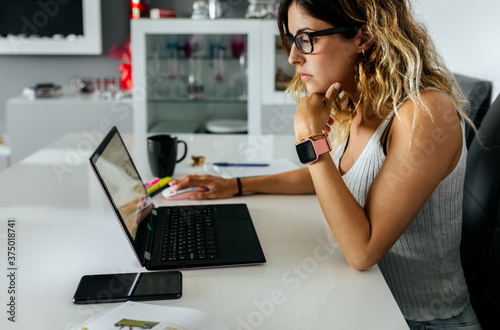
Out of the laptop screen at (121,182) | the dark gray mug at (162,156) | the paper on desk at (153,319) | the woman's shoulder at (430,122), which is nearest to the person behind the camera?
the paper on desk at (153,319)

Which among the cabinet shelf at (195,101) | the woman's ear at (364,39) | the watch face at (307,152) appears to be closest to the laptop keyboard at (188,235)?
the watch face at (307,152)

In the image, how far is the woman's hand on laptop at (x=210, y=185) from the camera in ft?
4.35

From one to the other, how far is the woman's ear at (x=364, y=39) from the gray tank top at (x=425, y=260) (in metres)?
0.19

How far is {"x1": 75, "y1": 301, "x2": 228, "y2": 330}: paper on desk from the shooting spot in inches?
28.0

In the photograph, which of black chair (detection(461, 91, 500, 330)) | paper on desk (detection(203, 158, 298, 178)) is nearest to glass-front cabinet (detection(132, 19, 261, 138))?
paper on desk (detection(203, 158, 298, 178))

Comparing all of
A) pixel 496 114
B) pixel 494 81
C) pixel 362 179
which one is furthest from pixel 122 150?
pixel 494 81

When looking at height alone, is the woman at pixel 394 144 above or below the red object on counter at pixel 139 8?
below

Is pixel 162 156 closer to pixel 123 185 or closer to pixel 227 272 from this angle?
pixel 123 185

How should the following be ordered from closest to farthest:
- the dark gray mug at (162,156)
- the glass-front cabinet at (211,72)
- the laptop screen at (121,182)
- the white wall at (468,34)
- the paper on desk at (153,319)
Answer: the paper on desk at (153,319) < the laptop screen at (121,182) < the dark gray mug at (162,156) < the white wall at (468,34) < the glass-front cabinet at (211,72)

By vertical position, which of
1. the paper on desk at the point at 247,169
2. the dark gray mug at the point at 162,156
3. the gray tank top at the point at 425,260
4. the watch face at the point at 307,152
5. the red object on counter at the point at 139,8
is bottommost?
the gray tank top at the point at 425,260

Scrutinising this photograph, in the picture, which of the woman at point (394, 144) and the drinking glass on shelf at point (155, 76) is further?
the drinking glass on shelf at point (155, 76)

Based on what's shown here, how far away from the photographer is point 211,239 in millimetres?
1021

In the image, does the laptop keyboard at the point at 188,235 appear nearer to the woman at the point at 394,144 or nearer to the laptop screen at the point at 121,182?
the laptop screen at the point at 121,182

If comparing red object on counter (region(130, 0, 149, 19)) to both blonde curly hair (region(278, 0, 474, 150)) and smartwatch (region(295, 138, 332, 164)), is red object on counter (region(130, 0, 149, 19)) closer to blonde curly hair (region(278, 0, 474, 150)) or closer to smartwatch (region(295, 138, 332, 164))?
blonde curly hair (region(278, 0, 474, 150))
